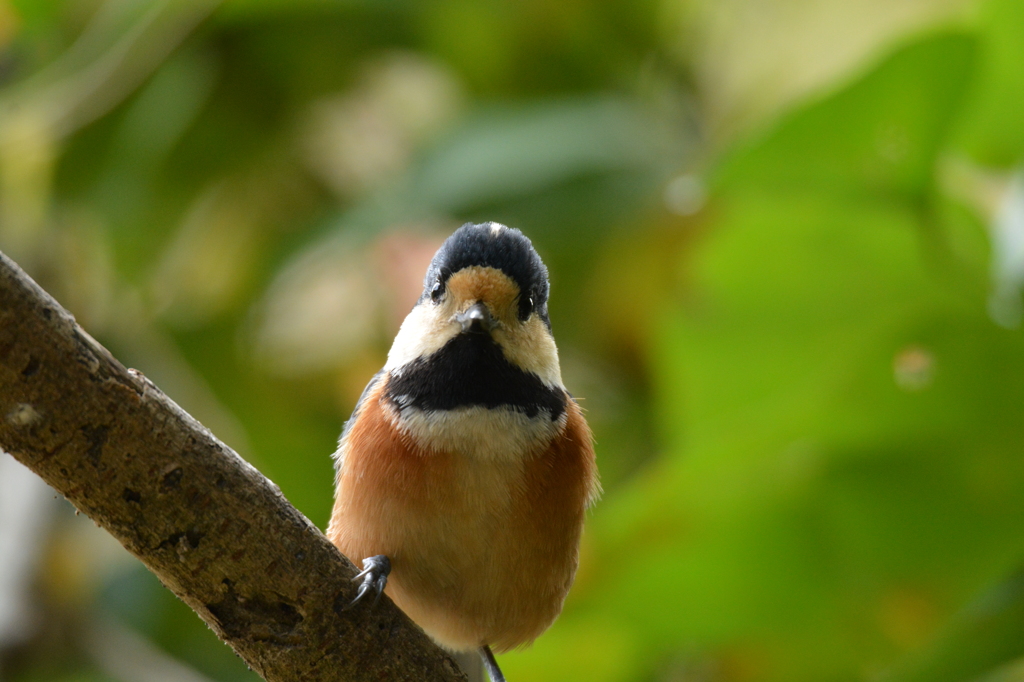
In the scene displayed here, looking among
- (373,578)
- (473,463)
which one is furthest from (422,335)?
(373,578)

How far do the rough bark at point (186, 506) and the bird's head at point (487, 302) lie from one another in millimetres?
390

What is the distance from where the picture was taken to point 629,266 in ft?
8.64

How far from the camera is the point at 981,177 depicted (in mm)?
2311

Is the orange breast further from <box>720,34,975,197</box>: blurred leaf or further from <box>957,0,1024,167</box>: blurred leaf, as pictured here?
<box>957,0,1024,167</box>: blurred leaf

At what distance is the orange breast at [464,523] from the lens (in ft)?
4.42

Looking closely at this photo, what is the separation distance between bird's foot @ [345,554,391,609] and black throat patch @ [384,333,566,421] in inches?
8.8

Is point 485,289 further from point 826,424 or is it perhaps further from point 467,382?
point 826,424

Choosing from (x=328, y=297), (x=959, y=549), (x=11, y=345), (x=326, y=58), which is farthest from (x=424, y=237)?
(x=11, y=345)

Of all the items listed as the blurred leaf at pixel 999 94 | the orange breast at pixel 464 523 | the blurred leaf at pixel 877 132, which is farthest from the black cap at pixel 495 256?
the blurred leaf at pixel 999 94

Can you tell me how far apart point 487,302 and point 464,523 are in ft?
0.99

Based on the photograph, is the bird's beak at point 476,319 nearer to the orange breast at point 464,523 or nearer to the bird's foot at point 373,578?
the orange breast at point 464,523

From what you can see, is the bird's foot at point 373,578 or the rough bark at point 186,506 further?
the bird's foot at point 373,578

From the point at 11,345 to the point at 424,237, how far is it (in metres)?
1.62

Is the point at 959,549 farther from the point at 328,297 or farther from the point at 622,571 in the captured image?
the point at 328,297
